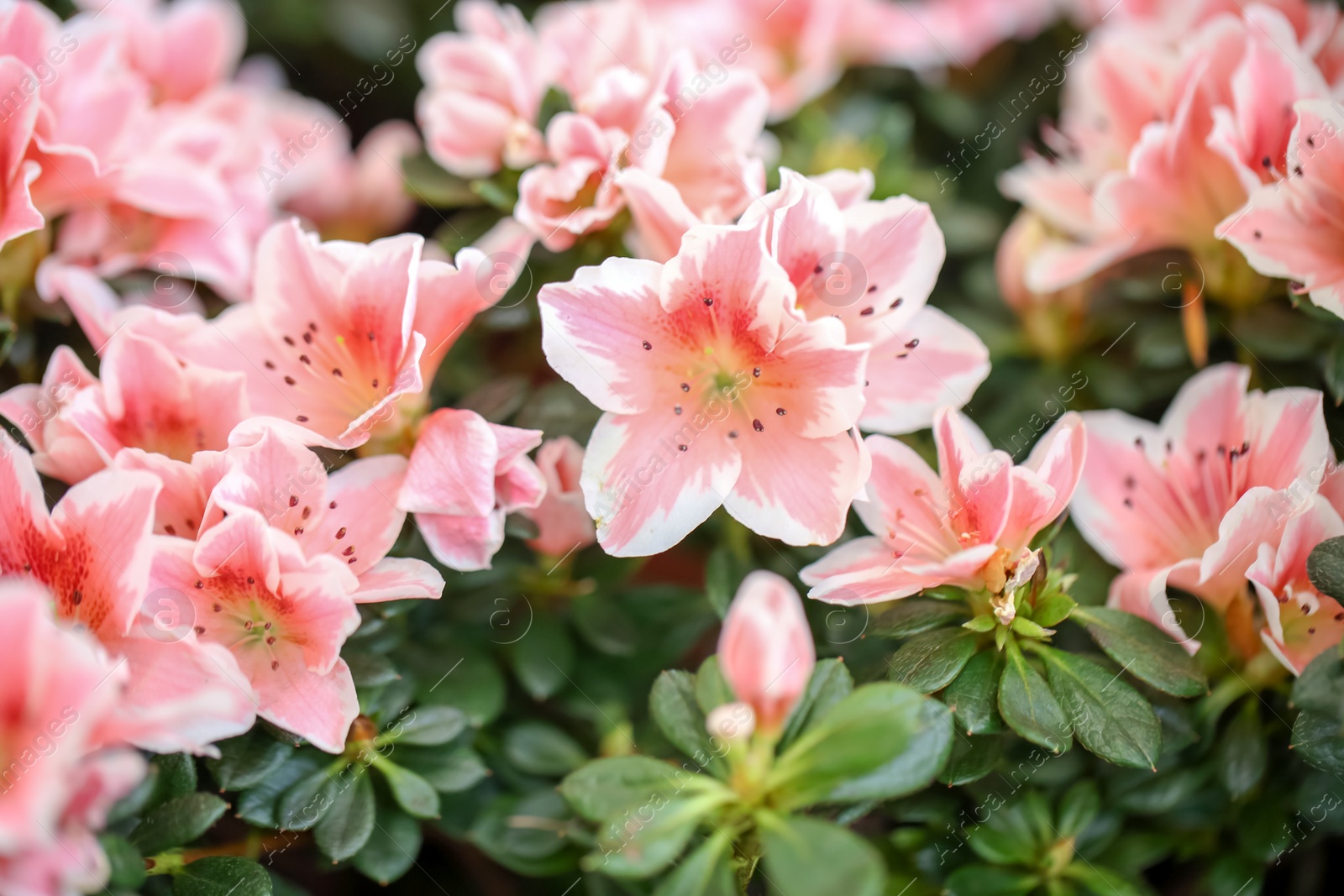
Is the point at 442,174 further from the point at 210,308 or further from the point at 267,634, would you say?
the point at 267,634

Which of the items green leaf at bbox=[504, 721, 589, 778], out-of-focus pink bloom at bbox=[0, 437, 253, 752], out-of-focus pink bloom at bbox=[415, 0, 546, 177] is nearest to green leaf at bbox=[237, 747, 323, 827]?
out-of-focus pink bloom at bbox=[0, 437, 253, 752]

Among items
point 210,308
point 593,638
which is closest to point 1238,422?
point 593,638

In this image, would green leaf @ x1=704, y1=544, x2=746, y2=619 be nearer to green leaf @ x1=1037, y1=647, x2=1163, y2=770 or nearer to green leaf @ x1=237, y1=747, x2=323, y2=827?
green leaf @ x1=1037, y1=647, x2=1163, y2=770

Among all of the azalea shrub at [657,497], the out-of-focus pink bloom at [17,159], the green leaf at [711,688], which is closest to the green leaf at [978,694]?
the azalea shrub at [657,497]

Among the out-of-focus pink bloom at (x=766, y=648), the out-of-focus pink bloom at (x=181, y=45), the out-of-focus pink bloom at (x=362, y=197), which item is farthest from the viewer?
the out-of-focus pink bloom at (x=362, y=197)

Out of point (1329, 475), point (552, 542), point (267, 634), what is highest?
point (267, 634)

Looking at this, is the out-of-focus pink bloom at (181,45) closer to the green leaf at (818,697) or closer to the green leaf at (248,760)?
the green leaf at (248,760)

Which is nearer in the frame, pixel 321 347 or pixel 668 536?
pixel 668 536

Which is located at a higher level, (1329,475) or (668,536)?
(668,536)
